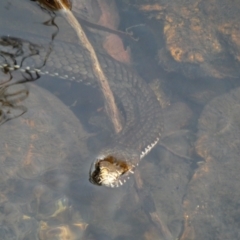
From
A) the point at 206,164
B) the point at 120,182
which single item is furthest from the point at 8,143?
the point at 206,164

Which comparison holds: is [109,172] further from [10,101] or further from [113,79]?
[113,79]

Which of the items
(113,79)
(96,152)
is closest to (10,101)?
(96,152)

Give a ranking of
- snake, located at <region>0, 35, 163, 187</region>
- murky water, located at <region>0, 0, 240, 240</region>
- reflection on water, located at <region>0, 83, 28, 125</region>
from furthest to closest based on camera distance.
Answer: snake, located at <region>0, 35, 163, 187</region> < reflection on water, located at <region>0, 83, 28, 125</region> < murky water, located at <region>0, 0, 240, 240</region>

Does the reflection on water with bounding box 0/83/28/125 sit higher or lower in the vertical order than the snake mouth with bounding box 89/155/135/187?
higher

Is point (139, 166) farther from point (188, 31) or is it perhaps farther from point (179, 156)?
point (188, 31)

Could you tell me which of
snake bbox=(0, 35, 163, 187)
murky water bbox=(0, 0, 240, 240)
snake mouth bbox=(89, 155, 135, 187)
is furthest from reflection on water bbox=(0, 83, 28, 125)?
snake mouth bbox=(89, 155, 135, 187)

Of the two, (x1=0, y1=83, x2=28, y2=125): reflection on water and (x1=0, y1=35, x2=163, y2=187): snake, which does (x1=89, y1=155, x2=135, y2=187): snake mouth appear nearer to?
(x1=0, y1=35, x2=163, y2=187): snake
